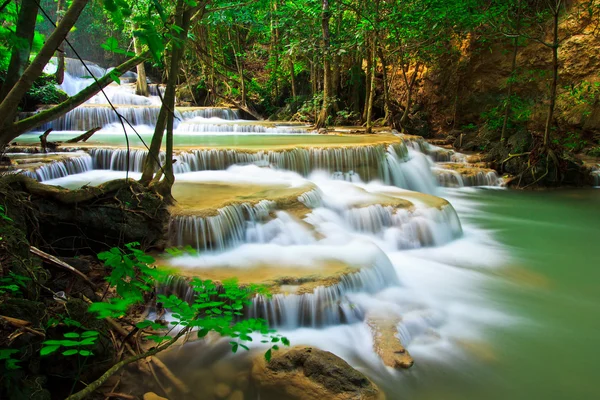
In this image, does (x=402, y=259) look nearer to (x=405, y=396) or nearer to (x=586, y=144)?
(x=405, y=396)

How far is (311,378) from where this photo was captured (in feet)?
9.75

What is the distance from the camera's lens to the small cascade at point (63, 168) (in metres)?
6.23

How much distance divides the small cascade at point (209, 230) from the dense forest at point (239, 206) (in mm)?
25

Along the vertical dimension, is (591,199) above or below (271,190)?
below

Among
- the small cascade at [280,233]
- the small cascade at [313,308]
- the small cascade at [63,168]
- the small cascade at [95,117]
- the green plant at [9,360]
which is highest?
the small cascade at [95,117]

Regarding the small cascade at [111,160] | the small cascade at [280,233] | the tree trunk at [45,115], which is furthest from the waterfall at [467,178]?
the tree trunk at [45,115]

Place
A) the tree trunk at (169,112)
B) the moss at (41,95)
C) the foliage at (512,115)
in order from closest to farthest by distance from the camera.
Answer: the tree trunk at (169,112) < the foliage at (512,115) < the moss at (41,95)

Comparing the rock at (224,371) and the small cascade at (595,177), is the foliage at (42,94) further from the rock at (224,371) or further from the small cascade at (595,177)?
the small cascade at (595,177)

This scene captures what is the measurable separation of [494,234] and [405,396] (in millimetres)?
4875

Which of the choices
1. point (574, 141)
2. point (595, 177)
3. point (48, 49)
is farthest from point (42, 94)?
point (574, 141)

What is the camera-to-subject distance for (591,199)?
952 centimetres

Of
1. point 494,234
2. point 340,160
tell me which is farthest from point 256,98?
point 494,234

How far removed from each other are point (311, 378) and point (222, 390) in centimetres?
69

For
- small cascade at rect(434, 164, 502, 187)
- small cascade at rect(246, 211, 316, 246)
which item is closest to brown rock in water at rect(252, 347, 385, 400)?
small cascade at rect(246, 211, 316, 246)
